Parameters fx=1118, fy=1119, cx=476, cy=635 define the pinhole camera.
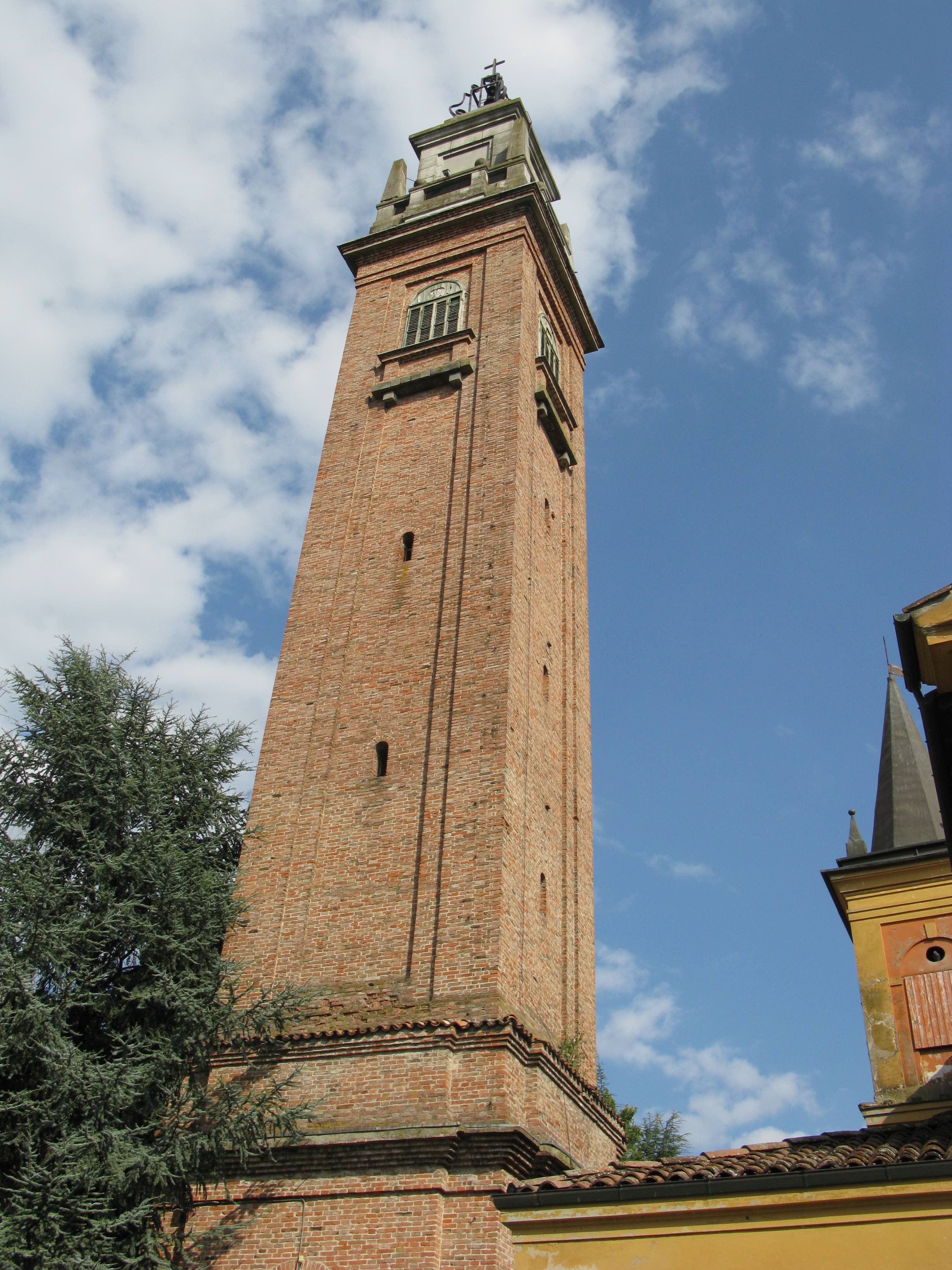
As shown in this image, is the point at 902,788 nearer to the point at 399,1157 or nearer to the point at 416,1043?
the point at 416,1043

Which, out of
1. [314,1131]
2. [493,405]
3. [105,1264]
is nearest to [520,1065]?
[314,1131]

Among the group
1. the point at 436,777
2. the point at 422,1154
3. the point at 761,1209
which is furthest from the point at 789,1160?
Result: the point at 436,777

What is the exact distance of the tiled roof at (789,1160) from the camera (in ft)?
26.9

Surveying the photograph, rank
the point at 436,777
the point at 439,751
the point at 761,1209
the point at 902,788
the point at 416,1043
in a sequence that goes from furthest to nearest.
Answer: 1. the point at 902,788
2. the point at 439,751
3. the point at 436,777
4. the point at 416,1043
5. the point at 761,1209

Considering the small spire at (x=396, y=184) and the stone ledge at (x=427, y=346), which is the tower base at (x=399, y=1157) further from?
the small spire at (x=396, y=184)

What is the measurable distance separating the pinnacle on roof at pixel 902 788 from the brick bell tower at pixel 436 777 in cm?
486

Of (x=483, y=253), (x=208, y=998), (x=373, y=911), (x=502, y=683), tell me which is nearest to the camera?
(x=208, y=998)

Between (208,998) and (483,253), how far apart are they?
1613cm

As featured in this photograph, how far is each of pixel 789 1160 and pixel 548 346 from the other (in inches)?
729

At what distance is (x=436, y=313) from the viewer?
22.8 metres

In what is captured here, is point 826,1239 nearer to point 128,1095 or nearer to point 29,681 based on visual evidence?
point 128,1095

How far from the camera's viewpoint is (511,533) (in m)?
17.9

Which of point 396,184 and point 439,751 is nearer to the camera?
point 439,751

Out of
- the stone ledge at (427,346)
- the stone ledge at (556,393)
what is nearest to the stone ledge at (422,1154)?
the stone ledge at (556,393)
